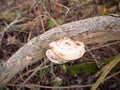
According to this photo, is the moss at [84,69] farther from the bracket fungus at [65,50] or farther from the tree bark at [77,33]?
A: the bracket fungus at [65,50]

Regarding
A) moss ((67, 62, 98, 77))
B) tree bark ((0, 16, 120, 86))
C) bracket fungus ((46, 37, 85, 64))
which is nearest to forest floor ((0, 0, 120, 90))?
moss ((67, 62, 98, 77))

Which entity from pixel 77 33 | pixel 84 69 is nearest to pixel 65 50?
pixel 77 33

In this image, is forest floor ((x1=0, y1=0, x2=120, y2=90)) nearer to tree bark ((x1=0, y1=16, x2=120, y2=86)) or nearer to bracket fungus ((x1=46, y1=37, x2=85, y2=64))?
tree bark ((x1=0, y1=16, x2=120, y2=86))

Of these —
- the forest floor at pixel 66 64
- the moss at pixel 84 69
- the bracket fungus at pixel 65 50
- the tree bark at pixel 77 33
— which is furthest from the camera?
the moss at pixel 84 69

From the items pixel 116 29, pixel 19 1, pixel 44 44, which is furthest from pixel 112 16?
pixel 19 1

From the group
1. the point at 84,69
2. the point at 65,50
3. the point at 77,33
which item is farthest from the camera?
the point at 84,69

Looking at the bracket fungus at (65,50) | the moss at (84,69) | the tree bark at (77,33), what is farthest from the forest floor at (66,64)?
the bracket fungus at (65,50)

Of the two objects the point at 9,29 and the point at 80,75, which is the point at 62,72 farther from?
the point at 9,29

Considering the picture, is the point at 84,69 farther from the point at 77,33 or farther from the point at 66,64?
the point at 77,33
